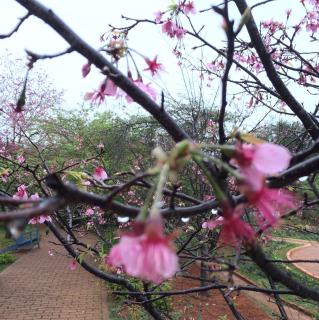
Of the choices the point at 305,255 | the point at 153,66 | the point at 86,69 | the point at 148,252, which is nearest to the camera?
the point at 148,252

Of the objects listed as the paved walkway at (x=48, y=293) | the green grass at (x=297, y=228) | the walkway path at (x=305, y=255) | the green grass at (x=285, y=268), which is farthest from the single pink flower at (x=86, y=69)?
the walkway path at (x=305, y=255)

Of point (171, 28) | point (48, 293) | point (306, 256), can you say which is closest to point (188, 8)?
point (171, 28)

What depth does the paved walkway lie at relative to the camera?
808 cm

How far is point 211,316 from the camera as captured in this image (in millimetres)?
7832

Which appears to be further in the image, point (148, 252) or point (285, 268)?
point (285, 268)

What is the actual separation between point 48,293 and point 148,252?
32.7 feet

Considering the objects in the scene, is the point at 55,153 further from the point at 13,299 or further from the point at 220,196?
the point at 220,196

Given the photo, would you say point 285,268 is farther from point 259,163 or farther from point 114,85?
point 259,163

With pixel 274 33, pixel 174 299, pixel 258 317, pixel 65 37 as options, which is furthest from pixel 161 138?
pixel 65 37

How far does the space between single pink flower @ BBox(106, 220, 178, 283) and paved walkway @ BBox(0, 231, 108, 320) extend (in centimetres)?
794

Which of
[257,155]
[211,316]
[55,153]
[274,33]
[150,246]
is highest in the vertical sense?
[55,153]

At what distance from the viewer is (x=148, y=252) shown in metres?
0.49

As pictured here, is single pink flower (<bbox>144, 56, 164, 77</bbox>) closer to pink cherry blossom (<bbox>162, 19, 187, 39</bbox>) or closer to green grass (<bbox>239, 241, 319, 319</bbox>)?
pink cherry blossom (<bbox>162, 19, 187, 39</bbox>)

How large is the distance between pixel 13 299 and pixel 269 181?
954 centimetres
